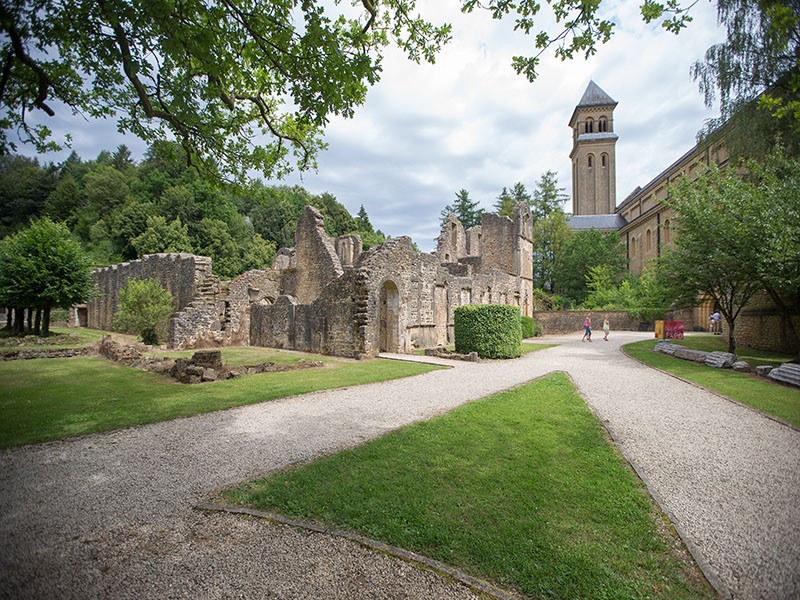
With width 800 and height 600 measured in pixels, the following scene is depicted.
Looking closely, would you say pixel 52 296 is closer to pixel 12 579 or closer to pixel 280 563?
pixel 12 579

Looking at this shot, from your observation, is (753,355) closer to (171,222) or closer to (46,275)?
(46,275)

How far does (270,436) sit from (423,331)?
1206 centimetres

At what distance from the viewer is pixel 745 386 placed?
862 cm

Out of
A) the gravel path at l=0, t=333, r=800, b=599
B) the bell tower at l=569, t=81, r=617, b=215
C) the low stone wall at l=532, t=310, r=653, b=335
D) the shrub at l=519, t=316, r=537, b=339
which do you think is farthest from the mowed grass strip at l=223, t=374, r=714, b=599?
the bell tower at l=569, t=81, r=617, b=215

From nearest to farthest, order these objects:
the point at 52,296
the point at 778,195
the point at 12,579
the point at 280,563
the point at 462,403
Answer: the point at 12,579 < the point at 280,563 < the point at 462,403 < the point at 778,195 < the point at 52,296

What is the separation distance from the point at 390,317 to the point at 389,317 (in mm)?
57

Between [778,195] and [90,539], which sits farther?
[778,195]

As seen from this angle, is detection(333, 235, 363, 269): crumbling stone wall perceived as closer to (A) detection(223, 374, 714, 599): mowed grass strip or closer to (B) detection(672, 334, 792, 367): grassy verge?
(B) detection(672, 334, 792, 367): grassy verge

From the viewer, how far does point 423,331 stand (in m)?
16.8

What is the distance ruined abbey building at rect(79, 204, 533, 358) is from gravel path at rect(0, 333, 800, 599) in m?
7.61

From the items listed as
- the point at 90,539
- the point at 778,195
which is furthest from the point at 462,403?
the point at 778,195

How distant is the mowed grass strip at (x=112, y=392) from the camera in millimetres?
5453

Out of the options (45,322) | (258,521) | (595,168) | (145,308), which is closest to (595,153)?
(595,168)

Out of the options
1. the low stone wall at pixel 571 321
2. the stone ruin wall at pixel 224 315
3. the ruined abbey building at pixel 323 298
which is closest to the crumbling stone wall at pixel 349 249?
the ruined abbey building at pixel 323 298
